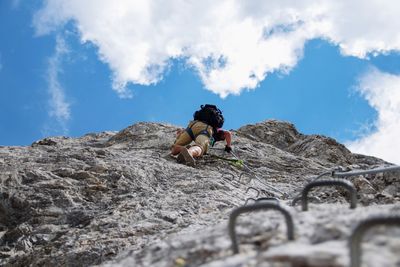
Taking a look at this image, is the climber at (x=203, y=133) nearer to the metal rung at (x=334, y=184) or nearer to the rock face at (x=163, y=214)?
the rock face at (x=163, y=214)

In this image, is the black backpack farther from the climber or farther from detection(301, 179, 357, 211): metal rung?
detection(301, 179, 357, 211): metal rung

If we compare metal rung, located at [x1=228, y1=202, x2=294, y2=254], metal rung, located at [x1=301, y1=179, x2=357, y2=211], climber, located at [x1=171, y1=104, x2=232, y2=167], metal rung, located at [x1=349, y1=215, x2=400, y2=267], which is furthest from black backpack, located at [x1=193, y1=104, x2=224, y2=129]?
metal rung, located at [x1=349, y1=215, x2=400, y2=267]

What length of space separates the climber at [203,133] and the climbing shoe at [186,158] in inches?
13.7

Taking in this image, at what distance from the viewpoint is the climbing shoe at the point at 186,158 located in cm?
1105

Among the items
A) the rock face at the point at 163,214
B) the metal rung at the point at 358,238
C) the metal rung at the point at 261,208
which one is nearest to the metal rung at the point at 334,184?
the rock face at the point at 163,214

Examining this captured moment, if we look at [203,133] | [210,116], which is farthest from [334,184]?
[210,116]

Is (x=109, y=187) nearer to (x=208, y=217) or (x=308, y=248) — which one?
(x=208, y=217)

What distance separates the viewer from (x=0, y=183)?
25.4 ft

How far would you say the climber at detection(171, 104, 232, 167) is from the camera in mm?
12105

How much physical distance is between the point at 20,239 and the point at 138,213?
5.31 feet

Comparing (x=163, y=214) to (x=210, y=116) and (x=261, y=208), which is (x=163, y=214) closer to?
(x=261, y=208)

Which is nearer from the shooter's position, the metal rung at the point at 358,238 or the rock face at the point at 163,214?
the metal rung at the point at 358,238

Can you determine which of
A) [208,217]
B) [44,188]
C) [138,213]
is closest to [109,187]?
[44,188]

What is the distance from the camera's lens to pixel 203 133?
12.5 m
